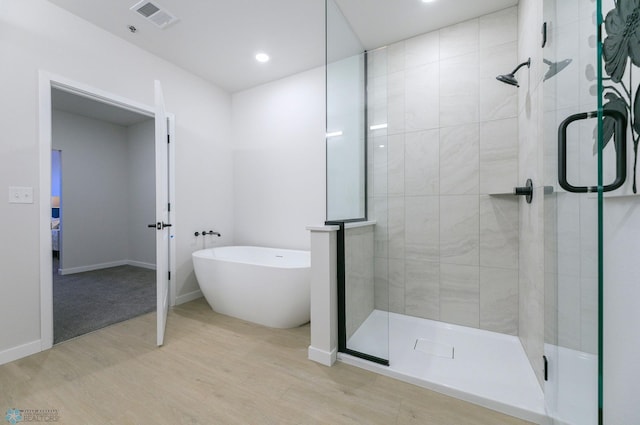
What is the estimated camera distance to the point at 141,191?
4.78m

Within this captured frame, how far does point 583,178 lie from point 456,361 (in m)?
1.41

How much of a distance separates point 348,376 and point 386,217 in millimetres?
1367

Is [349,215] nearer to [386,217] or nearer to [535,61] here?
[386,217]

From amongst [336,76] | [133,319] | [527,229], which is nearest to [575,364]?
[527,229]

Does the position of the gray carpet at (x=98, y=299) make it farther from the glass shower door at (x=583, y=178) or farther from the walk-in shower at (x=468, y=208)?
the glass shower door at (x=583, y=178)

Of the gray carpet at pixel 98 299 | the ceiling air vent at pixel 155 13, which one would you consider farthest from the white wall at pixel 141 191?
the ceiling air vent at pixel 155 13

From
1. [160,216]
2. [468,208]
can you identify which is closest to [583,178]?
[468,208]

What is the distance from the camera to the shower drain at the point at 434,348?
1.83 metres

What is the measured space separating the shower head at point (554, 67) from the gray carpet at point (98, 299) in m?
3.61

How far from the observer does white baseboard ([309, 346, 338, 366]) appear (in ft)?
5.72
